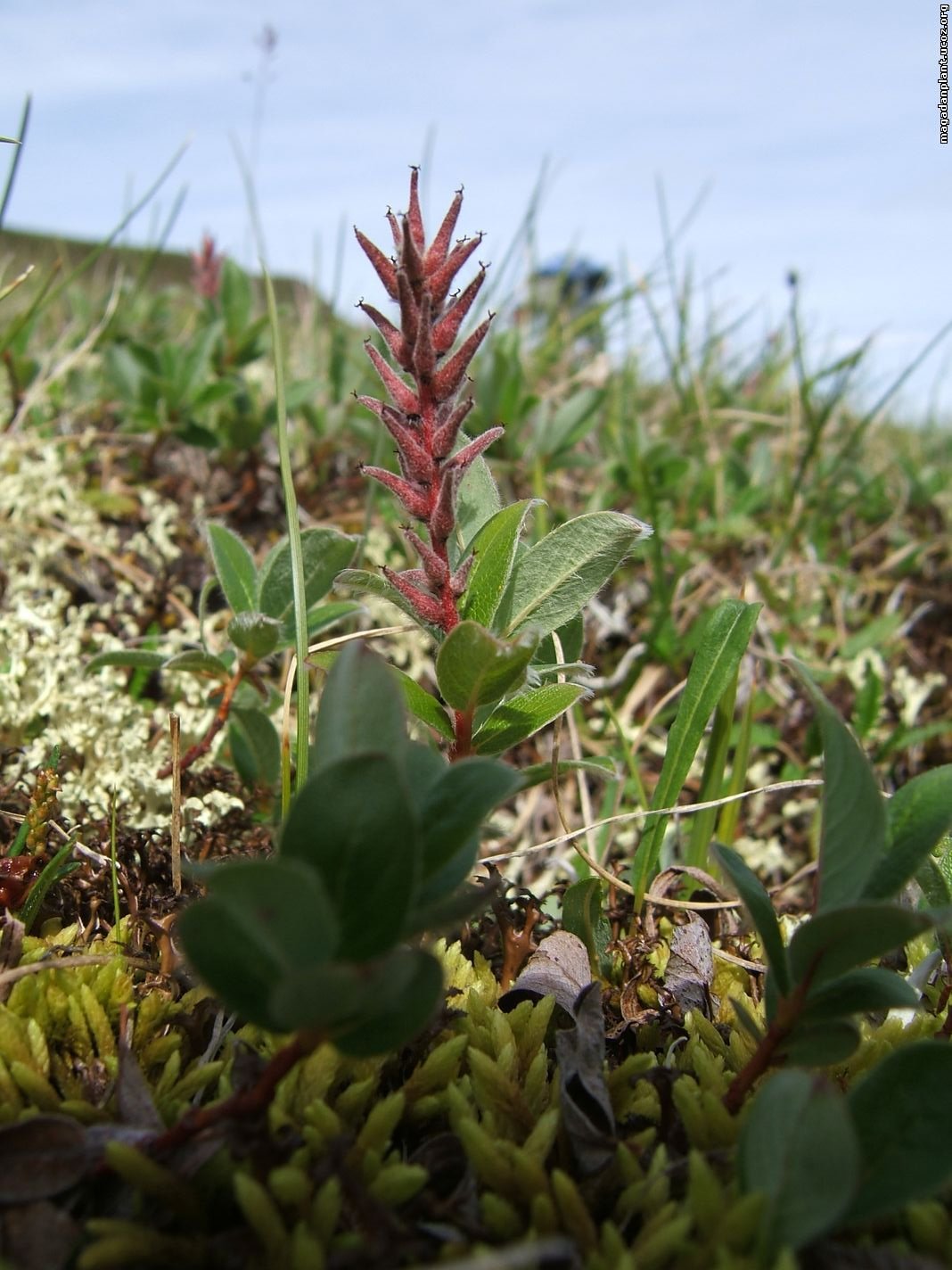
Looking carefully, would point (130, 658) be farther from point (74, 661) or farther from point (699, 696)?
point (699, 696)

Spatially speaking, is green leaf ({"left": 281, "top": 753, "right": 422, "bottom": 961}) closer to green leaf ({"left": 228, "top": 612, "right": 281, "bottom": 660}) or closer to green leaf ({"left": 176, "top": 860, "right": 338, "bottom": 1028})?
green leaf ({"left": 176, "top": 860, "right": 338, "bottom": 1028})

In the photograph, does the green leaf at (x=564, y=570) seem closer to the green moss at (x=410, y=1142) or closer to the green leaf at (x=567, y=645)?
the green leaf at (x=567, y=645)

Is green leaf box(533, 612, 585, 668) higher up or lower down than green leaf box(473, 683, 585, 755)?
higher up

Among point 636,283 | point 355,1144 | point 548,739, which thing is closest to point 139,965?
point 355,1144

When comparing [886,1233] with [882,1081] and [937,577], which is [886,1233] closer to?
[882,1081]

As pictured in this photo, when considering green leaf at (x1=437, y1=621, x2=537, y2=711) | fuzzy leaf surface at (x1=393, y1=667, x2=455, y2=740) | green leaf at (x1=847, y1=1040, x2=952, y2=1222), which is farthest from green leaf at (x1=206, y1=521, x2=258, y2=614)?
green leaf at (x1=847, y1=1040, x2=952, y2=1222)
